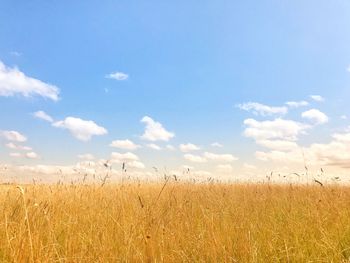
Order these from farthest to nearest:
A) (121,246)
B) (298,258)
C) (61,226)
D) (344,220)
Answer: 1. (344,220)
2. (61,226)
3. (121,246)
4. (298,258)

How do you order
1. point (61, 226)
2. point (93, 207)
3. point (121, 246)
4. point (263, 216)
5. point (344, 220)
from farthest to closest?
point (93, 207) < point (263, 216) < point (344, 220) < point (61, 226) < point (121, 246)

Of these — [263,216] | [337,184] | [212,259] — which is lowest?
[212,259]

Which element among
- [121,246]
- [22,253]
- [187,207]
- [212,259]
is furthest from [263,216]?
[22,253]

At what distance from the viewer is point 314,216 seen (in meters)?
6.14

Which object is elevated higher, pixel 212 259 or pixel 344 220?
pixel 344 220

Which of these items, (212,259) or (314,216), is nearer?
(212,259)

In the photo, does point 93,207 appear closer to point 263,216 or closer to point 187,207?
point 187,207

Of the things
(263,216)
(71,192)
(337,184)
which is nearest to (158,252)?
(263,216)

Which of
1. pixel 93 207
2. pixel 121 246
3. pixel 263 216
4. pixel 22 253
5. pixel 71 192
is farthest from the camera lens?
pixel 71 192

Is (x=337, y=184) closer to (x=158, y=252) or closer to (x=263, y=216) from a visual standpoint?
(x=263, y=216)

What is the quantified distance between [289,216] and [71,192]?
16.4 ft

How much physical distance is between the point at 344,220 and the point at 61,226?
427 cm

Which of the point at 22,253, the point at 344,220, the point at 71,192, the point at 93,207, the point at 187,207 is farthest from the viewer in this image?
the point at 71,192

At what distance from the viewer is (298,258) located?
4215mm
